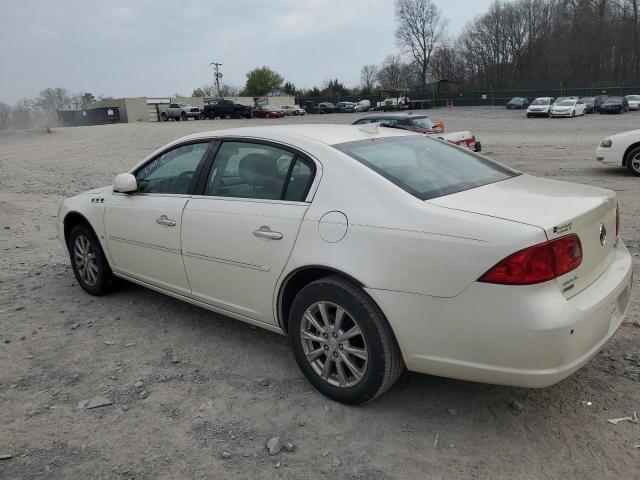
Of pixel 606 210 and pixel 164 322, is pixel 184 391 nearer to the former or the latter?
pixel 164 322

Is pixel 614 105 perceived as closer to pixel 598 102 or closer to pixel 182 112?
pixel 598 102

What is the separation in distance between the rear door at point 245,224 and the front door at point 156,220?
0.14 metres

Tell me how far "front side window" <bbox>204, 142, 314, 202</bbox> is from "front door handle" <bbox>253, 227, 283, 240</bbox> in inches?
8.7

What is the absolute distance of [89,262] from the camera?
496 cm

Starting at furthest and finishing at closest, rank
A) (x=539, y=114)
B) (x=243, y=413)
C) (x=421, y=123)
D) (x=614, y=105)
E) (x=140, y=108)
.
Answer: (x=140, y=108), (x=614, y=105), (x=539, y=114), (x=421, y=123), (x=243, y=413)

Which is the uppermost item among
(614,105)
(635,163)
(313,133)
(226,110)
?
(226,110)

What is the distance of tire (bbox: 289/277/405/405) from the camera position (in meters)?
2.81

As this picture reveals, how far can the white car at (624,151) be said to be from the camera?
10492 mm

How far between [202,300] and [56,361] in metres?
1.11

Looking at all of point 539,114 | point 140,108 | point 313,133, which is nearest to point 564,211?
point 313,133

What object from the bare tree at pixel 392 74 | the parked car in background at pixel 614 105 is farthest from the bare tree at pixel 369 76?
the parked car in background at pixel 614 105

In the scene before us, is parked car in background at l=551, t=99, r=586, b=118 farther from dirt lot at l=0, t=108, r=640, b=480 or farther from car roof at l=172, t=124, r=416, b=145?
car roof at l=172, t=124, r=416, b=145

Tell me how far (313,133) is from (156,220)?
4.50 ft

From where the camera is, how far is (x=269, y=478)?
2559 millimetres
